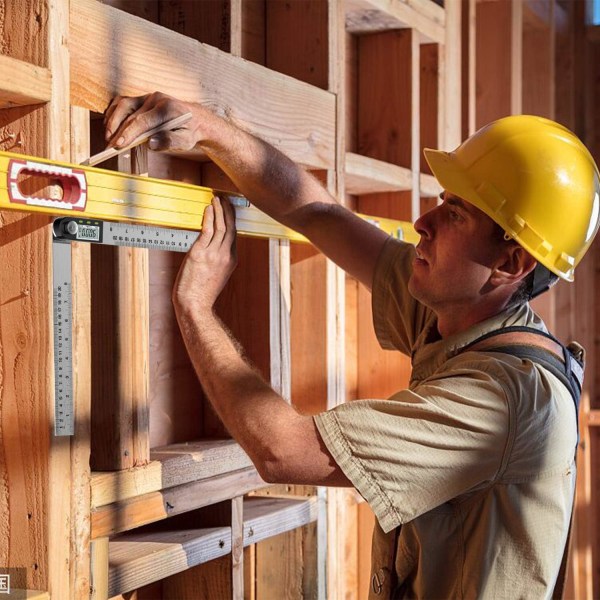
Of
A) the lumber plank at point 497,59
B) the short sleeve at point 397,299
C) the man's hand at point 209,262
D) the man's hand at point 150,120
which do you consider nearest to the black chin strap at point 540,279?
the short sleeve at point 397,299

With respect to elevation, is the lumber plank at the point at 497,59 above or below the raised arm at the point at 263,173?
above

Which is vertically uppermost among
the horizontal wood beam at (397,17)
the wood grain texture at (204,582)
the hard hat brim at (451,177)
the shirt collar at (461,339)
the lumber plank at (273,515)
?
the horizontal wood beam at (397,17)

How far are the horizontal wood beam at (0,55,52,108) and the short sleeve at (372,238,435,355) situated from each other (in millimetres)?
1026

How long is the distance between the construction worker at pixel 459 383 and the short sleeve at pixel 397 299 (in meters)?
0.14

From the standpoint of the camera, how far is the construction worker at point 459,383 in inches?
65.2

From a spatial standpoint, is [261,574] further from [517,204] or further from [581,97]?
[581,97]

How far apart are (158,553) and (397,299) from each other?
33.8 inches

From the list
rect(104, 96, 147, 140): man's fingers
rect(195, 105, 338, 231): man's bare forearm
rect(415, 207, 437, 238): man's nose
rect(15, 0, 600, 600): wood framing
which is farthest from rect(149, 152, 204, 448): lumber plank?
rect(415, 207, 437, 238): man's nose

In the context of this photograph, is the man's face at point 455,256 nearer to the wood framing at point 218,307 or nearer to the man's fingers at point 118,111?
the wood framing at point 218,307

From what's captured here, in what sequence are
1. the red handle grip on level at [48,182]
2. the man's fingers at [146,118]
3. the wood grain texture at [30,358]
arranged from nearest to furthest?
the red handle grip on level at [48,182] < the wood grain texture at [30,358] < the man's fingers at [146,118]

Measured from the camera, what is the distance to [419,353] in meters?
2.09

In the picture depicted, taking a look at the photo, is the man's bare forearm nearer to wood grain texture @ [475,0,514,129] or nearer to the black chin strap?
the black chin strap

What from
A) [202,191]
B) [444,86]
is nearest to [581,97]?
[444,86]

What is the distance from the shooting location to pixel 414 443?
64.8 inches
